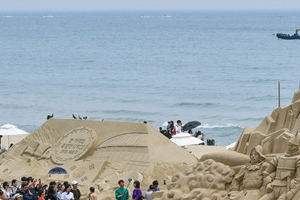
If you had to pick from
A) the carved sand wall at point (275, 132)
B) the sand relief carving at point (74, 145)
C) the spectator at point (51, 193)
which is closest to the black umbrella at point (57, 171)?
the sand relief carving at point (74, 145)

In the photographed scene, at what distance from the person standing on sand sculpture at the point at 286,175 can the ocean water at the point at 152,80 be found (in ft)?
64.2

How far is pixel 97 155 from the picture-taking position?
20.8m

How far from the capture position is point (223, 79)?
190 feet

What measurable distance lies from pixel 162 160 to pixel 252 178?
5278 mm

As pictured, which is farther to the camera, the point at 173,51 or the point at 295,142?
the point at 173,51

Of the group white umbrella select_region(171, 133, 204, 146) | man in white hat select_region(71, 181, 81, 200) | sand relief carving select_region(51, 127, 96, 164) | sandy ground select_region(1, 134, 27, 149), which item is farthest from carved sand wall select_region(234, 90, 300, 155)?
sandy ground select_region(1, 134, 27, 149)

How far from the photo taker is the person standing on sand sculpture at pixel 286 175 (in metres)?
14.2

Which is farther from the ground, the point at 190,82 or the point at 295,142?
the point at 295,142

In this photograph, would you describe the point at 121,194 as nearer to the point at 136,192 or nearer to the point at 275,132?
the point at 136,192

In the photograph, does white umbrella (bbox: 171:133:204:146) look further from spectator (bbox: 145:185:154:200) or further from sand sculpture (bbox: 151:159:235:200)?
sand sculpture (bbox: 151:159:235:200)

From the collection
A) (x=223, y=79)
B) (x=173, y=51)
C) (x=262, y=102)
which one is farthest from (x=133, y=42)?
(x=262, y=102)

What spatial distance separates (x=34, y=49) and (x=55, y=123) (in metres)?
67.6

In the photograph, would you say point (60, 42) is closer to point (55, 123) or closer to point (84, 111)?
point (84, 111)

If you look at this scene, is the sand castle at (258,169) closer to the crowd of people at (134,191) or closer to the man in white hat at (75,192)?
the crowd of people at (134,191)
